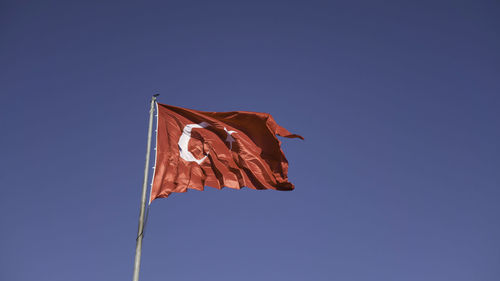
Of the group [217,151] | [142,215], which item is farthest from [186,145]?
[142,215]

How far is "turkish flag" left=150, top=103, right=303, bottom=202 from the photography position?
16.2 meters

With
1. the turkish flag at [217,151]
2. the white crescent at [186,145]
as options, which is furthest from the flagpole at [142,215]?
the white crescent at [186,145]

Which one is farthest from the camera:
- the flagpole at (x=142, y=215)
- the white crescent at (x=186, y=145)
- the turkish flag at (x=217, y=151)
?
the white crescent at (x=186, y=145)

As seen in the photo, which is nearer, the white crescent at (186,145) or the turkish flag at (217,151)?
the turkish flag at (217,151)

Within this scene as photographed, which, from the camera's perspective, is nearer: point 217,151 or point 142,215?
point 142,215

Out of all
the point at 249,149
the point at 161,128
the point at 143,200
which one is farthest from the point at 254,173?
the point at 143,200

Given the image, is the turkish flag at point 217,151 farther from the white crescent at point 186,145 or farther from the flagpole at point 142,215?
the flagpole at point 142,215

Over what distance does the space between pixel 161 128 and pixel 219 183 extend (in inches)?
113

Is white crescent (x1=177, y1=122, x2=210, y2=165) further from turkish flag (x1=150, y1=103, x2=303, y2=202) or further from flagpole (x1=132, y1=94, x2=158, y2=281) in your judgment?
flagpole (x1=132, y1=94, x2=158, y2=281)

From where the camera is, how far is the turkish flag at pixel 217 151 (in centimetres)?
1623

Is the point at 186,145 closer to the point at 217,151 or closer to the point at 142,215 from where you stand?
the point at 217,151

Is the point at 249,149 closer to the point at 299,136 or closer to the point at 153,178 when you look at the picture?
the point at 299,136

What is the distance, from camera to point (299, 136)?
18.5 meters

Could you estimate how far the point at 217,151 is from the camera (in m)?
18.0
